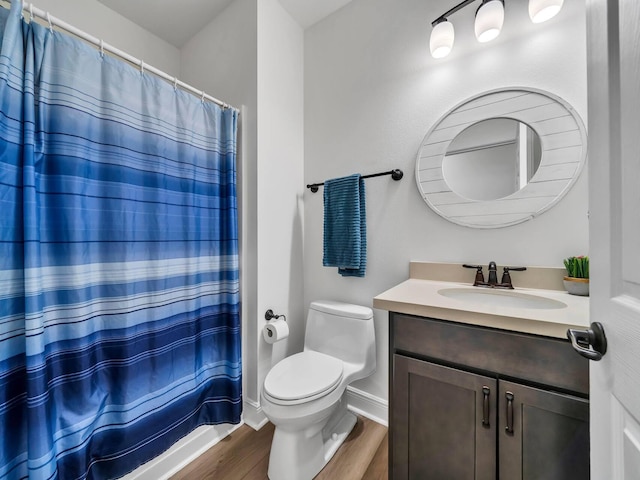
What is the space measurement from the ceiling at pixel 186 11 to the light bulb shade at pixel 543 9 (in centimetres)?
111

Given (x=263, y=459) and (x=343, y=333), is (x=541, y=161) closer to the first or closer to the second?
(x=343, y=333)

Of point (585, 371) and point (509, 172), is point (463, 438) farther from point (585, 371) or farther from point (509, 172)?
point (509, 172)

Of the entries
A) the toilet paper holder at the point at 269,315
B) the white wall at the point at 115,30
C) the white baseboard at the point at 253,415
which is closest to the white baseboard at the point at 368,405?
the white baseboard at the point at 253,415

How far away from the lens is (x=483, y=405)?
82cm

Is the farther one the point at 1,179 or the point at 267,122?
the point at 267,122

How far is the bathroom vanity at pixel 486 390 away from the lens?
0.72 m

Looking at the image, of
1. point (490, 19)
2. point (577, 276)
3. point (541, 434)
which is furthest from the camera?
point (490, 19)

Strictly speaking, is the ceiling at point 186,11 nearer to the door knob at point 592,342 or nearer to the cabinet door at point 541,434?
the door knob at point 592,342

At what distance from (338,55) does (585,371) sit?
201cm

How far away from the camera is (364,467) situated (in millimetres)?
1239

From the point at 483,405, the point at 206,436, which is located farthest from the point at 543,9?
the point at 206,436

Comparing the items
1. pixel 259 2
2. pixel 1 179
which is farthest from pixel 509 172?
pixel 1 179

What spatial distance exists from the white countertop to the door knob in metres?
0.22

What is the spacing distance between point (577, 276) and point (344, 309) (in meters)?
1.05
